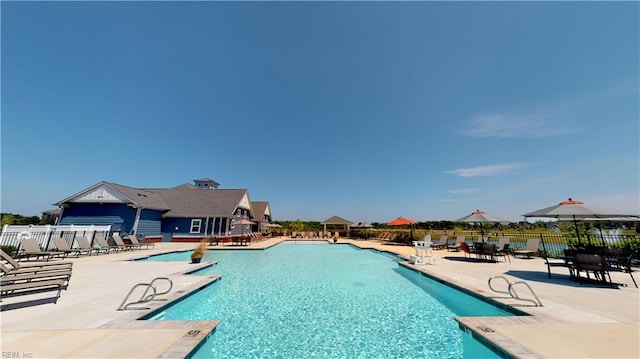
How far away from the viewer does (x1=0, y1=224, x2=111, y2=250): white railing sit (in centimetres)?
1097

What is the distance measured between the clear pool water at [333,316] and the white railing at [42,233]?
37.9 ft

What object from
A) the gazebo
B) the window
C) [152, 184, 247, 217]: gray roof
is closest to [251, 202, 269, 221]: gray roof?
[152, 184, 247, 217]: gray roof

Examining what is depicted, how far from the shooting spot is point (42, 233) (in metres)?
12.0

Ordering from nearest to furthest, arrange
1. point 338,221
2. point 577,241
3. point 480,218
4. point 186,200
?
1. point 480,218
2. point 577,241
3. point 186,200
4. point 338,221

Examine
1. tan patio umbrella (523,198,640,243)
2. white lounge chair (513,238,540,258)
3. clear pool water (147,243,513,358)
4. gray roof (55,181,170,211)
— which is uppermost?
gray roof (55,181,170,211)

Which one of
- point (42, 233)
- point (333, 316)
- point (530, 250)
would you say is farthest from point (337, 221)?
point (333, 316)

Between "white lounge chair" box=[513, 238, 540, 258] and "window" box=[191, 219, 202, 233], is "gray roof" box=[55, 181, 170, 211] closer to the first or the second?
"window" box=[191, 219, 202, 233]

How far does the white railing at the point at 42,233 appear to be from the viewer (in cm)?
1097

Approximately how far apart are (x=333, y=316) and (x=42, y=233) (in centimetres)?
1666

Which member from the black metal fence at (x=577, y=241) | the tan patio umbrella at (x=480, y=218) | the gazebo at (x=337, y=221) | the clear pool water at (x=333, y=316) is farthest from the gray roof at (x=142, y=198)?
the black metal fence at (x=577, y=241)

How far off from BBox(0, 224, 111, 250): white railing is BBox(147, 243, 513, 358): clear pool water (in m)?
11.5

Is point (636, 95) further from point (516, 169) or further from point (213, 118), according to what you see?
point (213, 118)

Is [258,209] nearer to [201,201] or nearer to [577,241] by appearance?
[201,201]

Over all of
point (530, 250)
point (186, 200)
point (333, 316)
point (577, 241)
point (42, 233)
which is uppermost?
point (186, 200)
